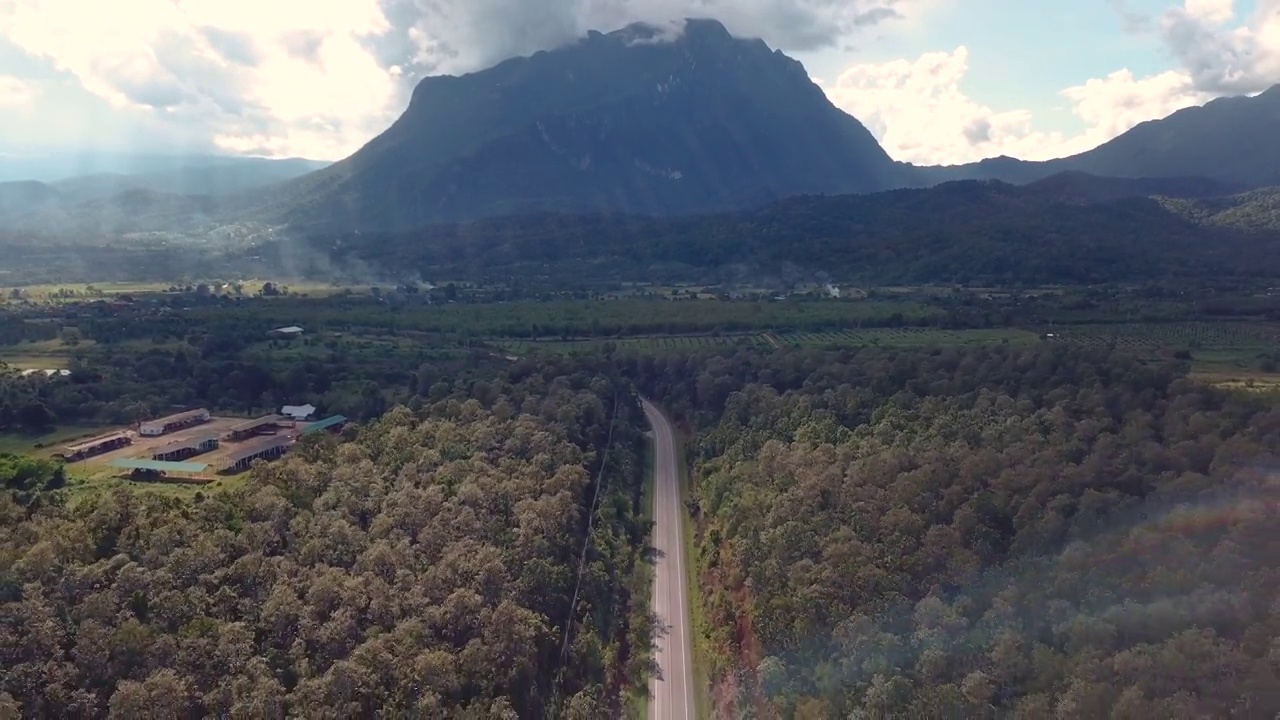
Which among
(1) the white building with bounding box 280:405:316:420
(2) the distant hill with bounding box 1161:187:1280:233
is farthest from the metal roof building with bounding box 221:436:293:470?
(2) the distant hill with bounding box 1161:187:1280:233

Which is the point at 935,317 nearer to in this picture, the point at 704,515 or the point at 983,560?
the point at 704,515

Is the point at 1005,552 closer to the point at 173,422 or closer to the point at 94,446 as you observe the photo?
the point at 94,446

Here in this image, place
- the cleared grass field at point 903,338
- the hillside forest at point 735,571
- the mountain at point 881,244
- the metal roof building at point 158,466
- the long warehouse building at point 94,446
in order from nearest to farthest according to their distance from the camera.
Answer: the hillside forest at point 735,571 → the metal roof building at point 158,466 → the long warehouse building at point 94,446 → the cleared grass field at point 903,338 → the mountain at point 881,244

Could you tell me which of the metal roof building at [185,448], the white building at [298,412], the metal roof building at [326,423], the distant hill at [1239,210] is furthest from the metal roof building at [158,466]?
the distant hill at [1239,210]

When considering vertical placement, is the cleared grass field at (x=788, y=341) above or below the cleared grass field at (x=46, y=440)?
Answer: above

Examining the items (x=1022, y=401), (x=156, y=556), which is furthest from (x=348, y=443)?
(x=1022, y=401)

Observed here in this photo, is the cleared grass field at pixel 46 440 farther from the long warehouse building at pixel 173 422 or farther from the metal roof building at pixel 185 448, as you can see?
the metal roof building at pixel 185 448

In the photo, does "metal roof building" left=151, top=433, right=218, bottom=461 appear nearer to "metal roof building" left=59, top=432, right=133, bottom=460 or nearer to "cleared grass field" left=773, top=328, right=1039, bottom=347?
"metal roof building" left=59, top=432, right=133, bottom=460

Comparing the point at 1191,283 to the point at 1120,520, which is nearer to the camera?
the point at 1120,520
